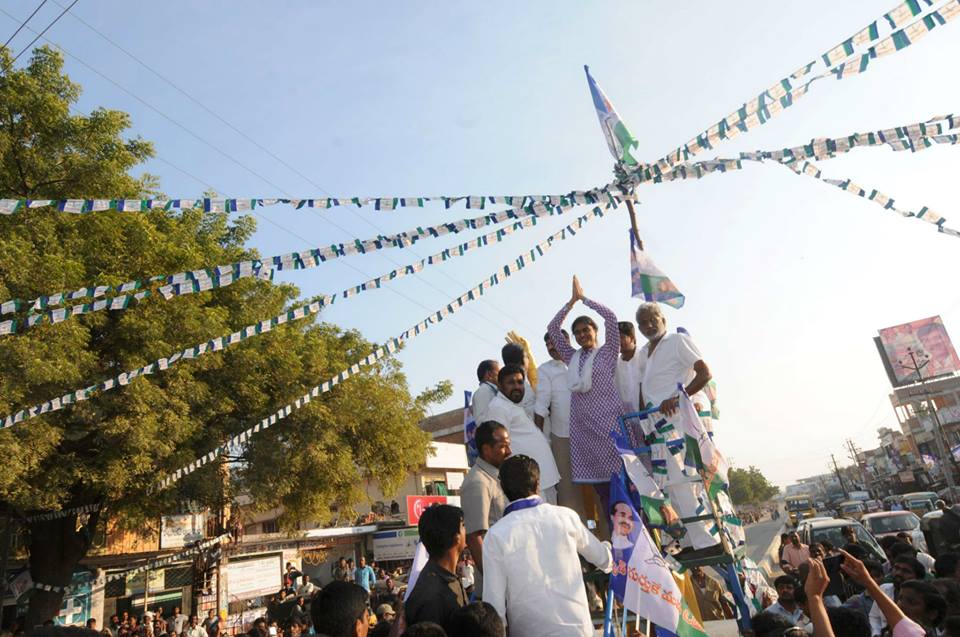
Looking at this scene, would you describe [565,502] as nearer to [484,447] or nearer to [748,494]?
[484,447]

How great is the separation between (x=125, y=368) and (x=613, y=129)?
10505 millimetres

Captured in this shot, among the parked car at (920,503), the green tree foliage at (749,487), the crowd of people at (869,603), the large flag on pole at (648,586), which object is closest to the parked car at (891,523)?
the parked car at (920,503)

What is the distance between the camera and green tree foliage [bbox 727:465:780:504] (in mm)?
96750

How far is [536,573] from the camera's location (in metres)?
3.18

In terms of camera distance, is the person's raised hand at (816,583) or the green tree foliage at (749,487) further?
the green tree foliage at (749,487)

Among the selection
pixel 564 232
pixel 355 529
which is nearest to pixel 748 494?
pixel 355 529

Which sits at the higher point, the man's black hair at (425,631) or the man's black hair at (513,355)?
the man's black hair at (513,355)

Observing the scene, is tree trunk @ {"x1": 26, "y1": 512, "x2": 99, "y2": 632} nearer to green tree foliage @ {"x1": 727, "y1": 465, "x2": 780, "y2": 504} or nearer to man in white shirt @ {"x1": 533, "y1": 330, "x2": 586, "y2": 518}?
man in white shirt @ {"x1": 533, "y1": 330, "x2": 586, "y2": 518}

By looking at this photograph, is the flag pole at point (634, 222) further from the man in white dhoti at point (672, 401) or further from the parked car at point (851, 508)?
the parked car at point (851, 508)

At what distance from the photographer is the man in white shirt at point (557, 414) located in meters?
6.03

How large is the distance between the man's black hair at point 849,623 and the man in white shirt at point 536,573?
4.22ft

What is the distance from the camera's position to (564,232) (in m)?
8.14

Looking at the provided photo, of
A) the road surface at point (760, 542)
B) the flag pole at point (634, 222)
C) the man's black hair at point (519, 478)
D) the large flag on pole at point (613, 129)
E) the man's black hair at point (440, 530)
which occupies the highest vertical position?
the large flag on pole at point (613, 129)

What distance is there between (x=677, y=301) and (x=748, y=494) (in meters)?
99.8
